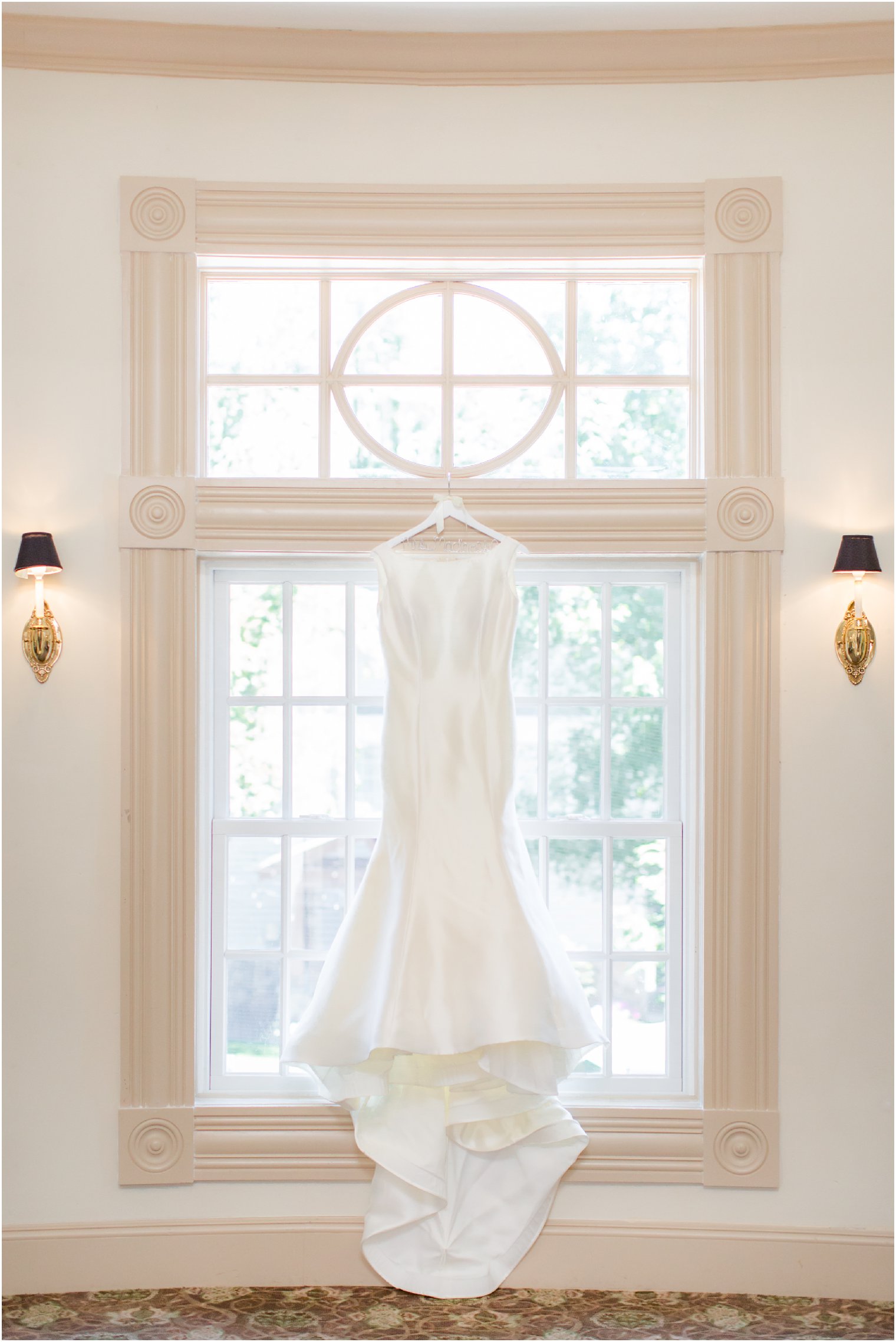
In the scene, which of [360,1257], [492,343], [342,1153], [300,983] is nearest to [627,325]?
[492,343]

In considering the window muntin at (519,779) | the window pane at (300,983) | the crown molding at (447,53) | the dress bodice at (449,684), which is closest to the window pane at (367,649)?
the window muntin at (519,779)

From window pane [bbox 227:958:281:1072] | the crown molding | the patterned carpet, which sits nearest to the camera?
the patterned carpet

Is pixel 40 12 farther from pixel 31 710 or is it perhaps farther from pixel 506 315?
pixel 31 710

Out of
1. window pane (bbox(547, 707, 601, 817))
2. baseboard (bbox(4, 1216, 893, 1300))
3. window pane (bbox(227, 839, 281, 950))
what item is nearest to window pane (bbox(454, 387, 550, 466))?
window pane (bbox(547, 707, 601, 817))

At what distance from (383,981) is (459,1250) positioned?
0.80m

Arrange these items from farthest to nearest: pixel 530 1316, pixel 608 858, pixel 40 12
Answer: pixel 608 858 < pixel 40 12 < pixel 530 1316

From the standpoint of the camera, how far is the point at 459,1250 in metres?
2.72

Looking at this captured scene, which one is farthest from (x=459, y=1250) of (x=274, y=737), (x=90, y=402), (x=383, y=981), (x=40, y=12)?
(x=40, y=12)

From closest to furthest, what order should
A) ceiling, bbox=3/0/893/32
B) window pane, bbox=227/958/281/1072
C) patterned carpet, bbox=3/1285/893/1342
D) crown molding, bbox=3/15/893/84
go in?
1. patterned carpet, bbox=3/1285/893/1342
2. ceiling, bbox=3/0/893/32
3. crown molding, bbox=3/15/893/84
4. window pane, bbox=227/958/281/1072

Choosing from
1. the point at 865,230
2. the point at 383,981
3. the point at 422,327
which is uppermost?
the point at 865,230

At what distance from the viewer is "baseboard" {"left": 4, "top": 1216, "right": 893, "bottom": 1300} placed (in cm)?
279

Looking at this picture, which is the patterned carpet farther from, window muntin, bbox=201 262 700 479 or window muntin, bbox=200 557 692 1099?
window muntin, bbox=201 262 700 479

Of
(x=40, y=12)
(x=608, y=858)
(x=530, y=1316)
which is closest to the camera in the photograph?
(x=530, y=1316)

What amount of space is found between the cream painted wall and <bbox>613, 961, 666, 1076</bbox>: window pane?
37cm
